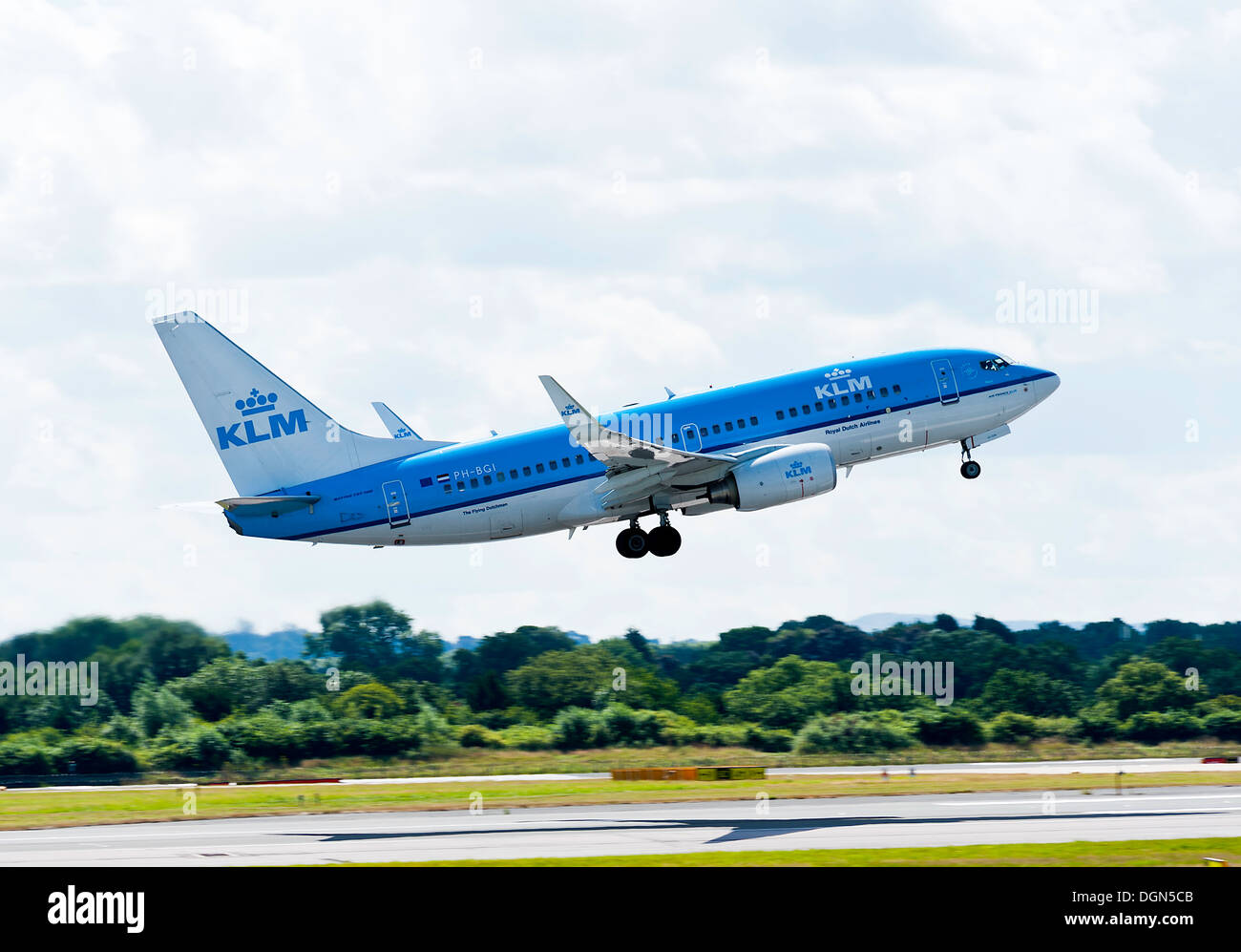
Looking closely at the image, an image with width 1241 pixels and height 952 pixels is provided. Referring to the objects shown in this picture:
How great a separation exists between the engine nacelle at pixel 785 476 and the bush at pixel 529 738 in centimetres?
2835

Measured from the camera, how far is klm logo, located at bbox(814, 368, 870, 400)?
56281 mm

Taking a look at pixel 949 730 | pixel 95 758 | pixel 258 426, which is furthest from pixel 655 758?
pixel 258 426

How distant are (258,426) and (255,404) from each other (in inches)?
36.8

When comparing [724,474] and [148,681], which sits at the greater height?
[724,474]

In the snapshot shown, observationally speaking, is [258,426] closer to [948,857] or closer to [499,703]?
[948,857]

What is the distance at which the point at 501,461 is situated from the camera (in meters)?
55.5

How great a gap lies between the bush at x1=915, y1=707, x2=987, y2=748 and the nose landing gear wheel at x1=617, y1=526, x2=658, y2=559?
2951 cm

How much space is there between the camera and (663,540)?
58.8 meters

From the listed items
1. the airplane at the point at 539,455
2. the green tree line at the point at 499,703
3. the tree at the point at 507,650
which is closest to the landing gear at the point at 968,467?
the airplane at the point at 539,455

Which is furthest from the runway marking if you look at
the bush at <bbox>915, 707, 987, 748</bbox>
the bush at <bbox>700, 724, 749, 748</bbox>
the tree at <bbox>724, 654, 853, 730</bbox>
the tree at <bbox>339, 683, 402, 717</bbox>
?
the tree at <bbox>339, 683, 402, 717</bbox>

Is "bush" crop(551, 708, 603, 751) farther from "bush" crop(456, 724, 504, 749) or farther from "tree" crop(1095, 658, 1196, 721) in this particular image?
"tree" crop(1095, 658, 1196, 721)

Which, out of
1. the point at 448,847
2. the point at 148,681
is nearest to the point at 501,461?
the point at 448,847
